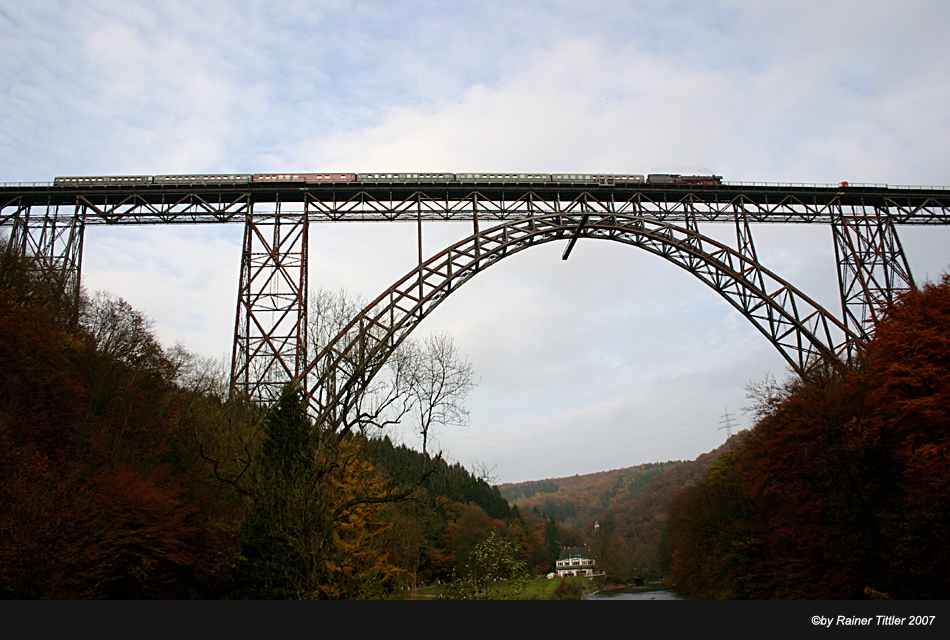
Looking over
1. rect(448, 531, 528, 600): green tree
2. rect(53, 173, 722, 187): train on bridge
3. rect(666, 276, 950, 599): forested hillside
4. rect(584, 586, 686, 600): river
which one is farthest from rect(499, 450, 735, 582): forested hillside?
rect(448, 531, 528, 600): green tree

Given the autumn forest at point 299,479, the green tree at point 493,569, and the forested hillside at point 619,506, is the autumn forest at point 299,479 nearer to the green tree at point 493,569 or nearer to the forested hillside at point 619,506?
the green tree at point 493,569

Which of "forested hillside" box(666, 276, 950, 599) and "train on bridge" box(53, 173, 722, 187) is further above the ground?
"train on bridge" box(53, 173, 722, 187)

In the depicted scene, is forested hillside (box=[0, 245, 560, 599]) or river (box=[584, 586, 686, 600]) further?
river (box=[584, 586, 686, 600])

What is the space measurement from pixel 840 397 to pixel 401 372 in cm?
1575

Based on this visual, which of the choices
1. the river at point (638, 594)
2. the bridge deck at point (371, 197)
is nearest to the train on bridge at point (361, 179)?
the bridge deck at point (371, 197)

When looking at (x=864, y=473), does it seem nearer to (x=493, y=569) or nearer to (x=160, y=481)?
(x=493, y=569)

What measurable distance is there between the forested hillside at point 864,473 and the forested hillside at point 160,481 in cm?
1074

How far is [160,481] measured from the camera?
22.2 meters

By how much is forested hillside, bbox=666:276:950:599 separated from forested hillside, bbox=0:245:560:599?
1074 cm

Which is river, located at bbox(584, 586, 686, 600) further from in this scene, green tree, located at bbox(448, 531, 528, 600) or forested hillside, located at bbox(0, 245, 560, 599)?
green tree, located at bbox(448, 531, 528, 600)

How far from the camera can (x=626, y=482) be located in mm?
168875

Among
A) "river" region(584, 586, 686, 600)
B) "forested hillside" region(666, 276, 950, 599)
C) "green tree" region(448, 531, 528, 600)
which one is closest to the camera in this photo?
"green tree" region(448, 531, 528, 600)

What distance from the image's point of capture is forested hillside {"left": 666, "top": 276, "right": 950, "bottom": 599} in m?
16.0

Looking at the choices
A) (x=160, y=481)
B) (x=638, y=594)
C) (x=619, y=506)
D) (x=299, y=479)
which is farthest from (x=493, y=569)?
(x=619, y=506)
